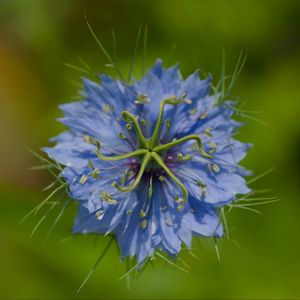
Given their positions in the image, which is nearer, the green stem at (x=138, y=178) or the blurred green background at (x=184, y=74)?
the green stem at (x=138, y=178)

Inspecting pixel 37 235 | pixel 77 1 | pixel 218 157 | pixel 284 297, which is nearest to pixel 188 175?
pixel 218 157

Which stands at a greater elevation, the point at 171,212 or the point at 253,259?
the point at 171,212

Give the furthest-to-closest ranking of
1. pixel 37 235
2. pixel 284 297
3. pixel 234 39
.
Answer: pixel 234 39 < pixel 284 297 < pixel 37 235

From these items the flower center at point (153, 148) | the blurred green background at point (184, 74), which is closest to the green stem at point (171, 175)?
the flower center at point (153, 148)

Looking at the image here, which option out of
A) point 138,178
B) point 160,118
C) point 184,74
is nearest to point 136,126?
point 160,118

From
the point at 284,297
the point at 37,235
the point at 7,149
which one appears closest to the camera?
the point at 37,235

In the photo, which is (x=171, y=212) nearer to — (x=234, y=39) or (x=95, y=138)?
(x=95, y=138)

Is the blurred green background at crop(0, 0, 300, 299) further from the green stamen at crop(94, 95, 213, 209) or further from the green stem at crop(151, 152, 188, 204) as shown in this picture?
the green stem at crop(151, 152, 188, 204)

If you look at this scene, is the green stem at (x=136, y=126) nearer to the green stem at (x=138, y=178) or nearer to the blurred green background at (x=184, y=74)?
the green stem at (x=138, y=178)
